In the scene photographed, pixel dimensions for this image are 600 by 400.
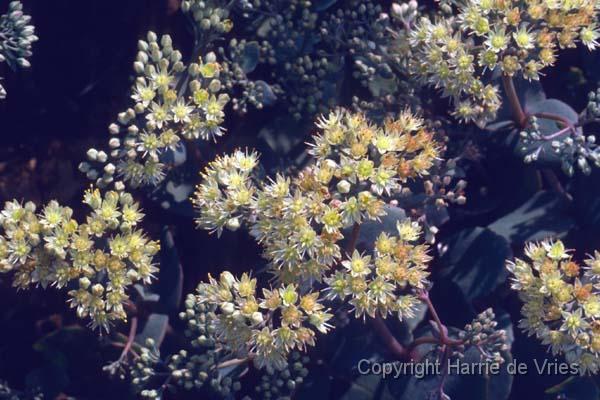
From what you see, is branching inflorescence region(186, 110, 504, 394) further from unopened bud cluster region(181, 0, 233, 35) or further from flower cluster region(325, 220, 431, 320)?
unopened bud cluster region(181, 0, 233, 35)

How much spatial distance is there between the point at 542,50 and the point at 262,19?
1113 millimetres

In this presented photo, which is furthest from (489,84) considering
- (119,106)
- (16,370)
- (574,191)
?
(16,370)

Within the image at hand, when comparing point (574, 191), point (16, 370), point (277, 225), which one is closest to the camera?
point (277, 225)

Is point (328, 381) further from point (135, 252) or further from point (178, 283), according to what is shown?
point (135, 252)

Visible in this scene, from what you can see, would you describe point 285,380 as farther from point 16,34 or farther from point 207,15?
point 16,34

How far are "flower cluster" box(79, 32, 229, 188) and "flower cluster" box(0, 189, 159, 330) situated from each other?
0.16 m

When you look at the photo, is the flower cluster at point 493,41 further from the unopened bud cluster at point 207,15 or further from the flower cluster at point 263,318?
the flower cluster at point 263,318

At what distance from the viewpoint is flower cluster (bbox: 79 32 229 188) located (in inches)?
93.0

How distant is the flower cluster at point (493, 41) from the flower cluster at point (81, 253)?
1143mm

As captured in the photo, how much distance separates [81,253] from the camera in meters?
2.22

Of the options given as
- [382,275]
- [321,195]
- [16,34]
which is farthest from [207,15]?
[382,275]

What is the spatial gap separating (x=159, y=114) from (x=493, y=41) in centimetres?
113

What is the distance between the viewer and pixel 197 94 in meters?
2.39

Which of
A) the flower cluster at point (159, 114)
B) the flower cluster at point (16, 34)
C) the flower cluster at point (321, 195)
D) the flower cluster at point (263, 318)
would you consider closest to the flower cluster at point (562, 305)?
the flower cluster at point (321, 195)
